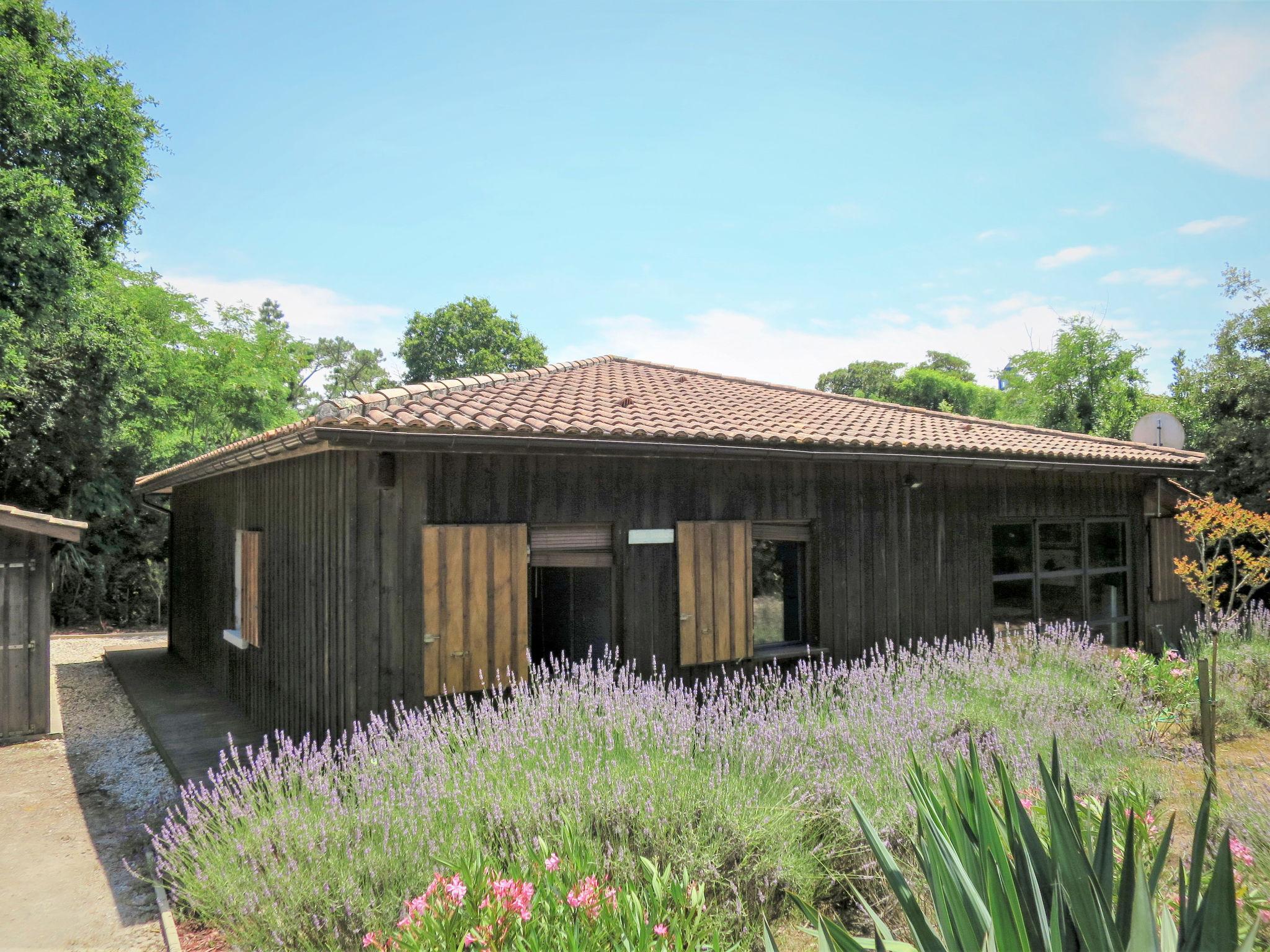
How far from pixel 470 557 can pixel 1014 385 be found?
2920 centimetres

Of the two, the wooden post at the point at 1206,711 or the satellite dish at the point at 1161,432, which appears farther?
the satellite dish at the point at 1161,432

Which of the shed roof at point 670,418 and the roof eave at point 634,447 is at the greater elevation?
the shed roof at point 670,418

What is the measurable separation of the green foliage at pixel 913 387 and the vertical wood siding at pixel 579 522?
110 feet

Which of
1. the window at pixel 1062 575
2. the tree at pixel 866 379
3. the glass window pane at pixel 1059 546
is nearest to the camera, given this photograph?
the window at pixel 1062 575

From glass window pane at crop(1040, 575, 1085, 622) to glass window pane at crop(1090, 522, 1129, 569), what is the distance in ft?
1.68

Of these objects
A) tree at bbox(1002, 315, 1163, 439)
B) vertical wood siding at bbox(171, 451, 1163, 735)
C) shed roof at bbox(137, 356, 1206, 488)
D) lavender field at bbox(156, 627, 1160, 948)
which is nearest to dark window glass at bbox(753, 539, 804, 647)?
vertical wood siding at bbox(171, 451, 1163, 735)

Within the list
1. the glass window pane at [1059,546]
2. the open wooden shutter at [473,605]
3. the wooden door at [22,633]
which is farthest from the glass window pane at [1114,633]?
the wooden door at [22,633]

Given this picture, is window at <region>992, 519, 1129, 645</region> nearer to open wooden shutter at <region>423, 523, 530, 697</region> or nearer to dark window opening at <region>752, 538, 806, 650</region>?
dark window opening at <region>752, 538, 806, 650</region>

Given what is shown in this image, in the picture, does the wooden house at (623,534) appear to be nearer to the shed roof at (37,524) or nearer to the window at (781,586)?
the window at (781,586)

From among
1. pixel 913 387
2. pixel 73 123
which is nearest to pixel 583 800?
pixel 73 123

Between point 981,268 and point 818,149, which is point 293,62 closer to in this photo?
point 818,149

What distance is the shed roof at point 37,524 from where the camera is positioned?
7.52 m

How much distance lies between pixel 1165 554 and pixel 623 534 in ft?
28.2

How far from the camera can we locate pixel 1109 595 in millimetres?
10250
